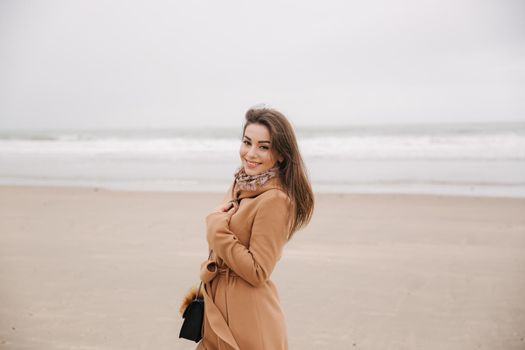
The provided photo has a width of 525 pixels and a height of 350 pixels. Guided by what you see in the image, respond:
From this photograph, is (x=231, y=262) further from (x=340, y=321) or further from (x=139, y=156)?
(x=139, y=156)

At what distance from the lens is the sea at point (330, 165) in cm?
1193

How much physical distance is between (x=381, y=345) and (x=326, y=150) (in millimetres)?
18111

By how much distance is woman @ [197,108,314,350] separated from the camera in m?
1.97

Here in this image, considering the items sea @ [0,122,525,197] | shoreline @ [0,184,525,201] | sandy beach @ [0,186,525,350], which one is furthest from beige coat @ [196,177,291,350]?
shoreline @ [0,184,525,201]

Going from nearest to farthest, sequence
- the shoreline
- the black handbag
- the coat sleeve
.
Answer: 1. the coat sleeve
2. the black handbag
3. the shoreline

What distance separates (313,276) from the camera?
546cm

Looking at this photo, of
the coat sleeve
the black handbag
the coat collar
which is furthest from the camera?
the black handbag

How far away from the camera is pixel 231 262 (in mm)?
1954

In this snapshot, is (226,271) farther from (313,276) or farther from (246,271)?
(313,276)

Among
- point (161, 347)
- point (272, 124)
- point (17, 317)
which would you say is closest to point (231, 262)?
point (272, 124)

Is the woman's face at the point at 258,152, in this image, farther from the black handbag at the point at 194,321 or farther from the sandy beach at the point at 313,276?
the sandy beach at the point at 313,276

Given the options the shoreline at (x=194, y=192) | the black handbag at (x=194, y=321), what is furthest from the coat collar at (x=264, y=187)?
the shoreline at (x=194, y=192)

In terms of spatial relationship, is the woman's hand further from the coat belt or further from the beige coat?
the coat belt

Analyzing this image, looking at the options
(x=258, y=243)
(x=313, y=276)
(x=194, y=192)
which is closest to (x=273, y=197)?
(x=258, y=243)
